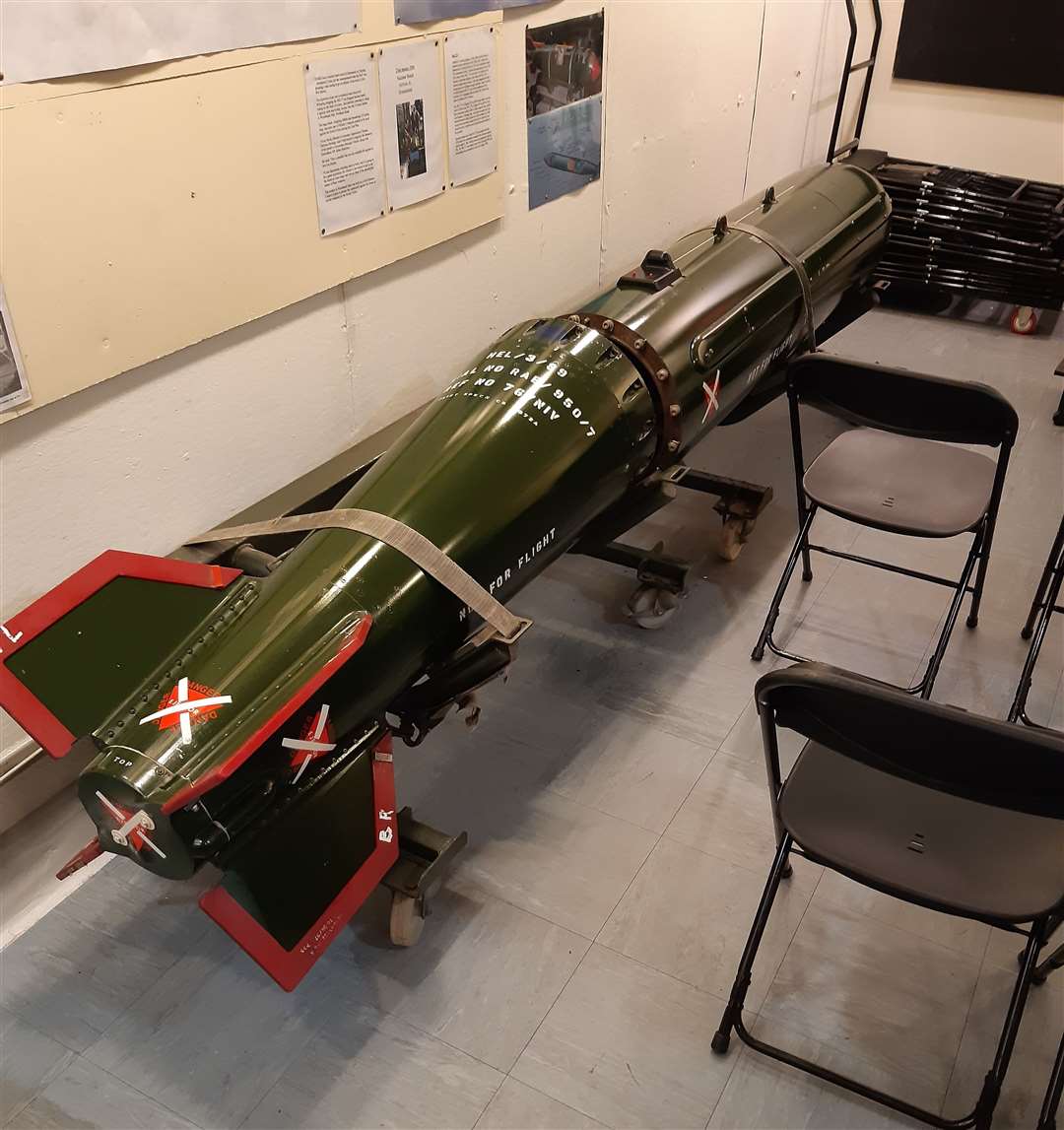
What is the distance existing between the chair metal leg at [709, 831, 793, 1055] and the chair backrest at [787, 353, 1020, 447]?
3.76 ft

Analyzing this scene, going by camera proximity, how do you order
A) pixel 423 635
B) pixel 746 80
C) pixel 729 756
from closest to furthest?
pixel 423 635, pixel 729 756, pixel 746 80

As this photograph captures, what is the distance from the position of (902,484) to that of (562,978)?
148cm

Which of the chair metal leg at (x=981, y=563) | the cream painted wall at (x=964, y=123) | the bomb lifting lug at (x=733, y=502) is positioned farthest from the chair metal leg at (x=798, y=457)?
the cream painted wall at (x=964, y=123)

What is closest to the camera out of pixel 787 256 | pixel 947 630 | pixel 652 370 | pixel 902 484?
pixel 652 370

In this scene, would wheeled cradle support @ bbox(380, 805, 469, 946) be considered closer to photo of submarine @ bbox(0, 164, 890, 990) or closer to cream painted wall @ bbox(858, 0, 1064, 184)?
photo of submarine @ bbox(0, 164, 890, 990)

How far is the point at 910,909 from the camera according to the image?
6.80 ft

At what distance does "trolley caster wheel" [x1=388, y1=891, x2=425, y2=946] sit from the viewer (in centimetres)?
195

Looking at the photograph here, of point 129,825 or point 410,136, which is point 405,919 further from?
point 410,136

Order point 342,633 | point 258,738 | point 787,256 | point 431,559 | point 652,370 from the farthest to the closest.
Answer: point 787,256
point 652,370
point 431,559
point 342,633
point 258,738

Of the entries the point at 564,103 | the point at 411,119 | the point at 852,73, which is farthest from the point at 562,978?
the point at 852,73

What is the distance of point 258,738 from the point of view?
1.52 m

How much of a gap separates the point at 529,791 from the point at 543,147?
6.71ft

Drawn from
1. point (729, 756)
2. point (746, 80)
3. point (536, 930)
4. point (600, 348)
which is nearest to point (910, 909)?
point (729, 756)

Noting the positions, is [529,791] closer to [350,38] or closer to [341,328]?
[341,328]
